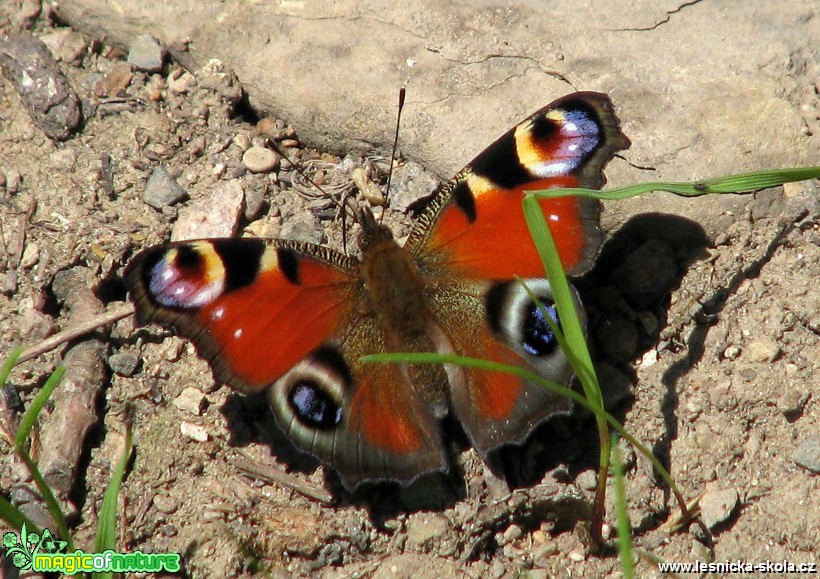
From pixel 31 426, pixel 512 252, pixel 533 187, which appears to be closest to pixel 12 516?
pixel 31 426

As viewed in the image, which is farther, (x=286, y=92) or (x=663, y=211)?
(x=286, y=92)

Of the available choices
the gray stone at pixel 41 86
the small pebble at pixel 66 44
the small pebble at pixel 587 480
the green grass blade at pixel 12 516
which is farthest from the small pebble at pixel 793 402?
the small pebble at pixel 66 44

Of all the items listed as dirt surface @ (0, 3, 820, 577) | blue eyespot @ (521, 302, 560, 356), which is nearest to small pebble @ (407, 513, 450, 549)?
dirt surface @ (0, 3, 820, 577)

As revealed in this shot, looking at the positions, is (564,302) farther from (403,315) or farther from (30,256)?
(30,256)

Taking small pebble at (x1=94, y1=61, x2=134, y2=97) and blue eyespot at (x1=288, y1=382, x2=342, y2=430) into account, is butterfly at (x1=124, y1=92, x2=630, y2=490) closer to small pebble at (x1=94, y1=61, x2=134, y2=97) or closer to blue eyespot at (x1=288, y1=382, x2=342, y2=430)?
blue eyespot at (x1=288, y1=382, x2=342, y2=430)

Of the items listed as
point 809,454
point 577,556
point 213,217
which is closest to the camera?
point 809,454

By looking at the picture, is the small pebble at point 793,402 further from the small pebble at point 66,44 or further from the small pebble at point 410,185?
the small pebble at point 66,44

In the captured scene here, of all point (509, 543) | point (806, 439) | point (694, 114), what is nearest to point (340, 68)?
point (694, 114)

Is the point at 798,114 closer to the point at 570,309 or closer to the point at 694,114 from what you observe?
the point at 694,114
